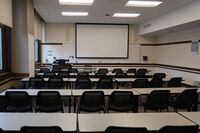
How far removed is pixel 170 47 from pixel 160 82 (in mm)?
4182

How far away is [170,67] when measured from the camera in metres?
9.69

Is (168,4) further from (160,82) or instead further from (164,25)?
(160,82)

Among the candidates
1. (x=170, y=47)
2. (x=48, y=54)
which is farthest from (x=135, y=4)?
(x=48, y=54)

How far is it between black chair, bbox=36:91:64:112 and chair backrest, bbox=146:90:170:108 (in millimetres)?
1945

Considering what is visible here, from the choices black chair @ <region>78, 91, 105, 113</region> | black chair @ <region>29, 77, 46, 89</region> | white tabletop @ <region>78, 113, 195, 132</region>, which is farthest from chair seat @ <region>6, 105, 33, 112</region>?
white tabletop @ <region>78, 113, 195, 132</region>

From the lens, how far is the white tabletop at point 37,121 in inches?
91.0

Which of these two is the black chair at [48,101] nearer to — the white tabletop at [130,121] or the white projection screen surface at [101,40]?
the white tabletop at [130,121]

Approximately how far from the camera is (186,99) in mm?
4516

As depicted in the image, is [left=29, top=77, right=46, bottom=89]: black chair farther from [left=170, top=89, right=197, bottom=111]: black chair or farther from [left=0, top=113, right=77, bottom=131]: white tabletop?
[left=170, top=89, right=197, bottom=111]: black chair

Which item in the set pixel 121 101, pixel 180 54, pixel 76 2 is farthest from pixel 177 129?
pixel 180 54

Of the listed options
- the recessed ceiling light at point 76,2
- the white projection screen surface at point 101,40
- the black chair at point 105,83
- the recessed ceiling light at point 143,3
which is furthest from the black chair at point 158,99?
the white projection screen surface at point 101,40

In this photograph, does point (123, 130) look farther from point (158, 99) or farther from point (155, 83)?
point (155, 83)

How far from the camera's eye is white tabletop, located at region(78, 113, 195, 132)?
2369mm

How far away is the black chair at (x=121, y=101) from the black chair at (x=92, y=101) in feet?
0.73
